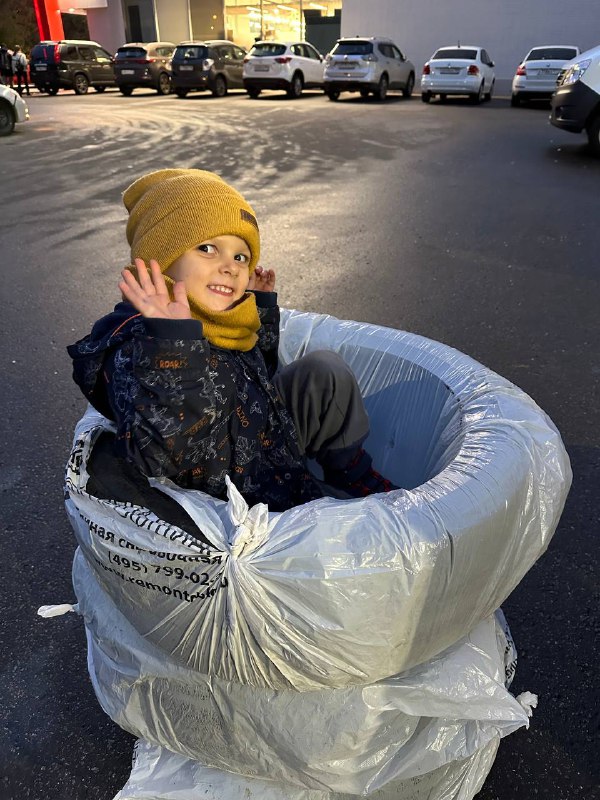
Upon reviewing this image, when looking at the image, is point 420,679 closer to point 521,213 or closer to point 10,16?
point 521,213

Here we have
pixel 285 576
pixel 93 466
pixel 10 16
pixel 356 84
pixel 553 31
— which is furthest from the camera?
pixel 10 16

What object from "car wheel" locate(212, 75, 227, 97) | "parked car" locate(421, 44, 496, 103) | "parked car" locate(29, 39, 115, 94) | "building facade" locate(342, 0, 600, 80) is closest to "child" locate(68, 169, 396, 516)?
"parked car" locate(421, 44, 496, 103)

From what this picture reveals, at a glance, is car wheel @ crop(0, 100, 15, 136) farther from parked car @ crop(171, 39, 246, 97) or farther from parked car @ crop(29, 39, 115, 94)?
parked car @ crop(29, 39, 115, 94)

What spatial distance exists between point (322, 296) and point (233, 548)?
3114 millimetres

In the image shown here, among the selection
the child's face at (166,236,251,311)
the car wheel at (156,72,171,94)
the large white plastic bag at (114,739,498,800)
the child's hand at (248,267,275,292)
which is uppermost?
the child's face at (166,236,251,311)

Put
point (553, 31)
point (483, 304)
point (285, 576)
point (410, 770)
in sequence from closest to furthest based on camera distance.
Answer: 1. point (285, 576)
2. point (410, 770)
3. point (483, 304)
4. point (553, 31)

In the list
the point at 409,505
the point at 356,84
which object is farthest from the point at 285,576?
the point at 356,84

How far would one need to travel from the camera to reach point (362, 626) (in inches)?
44.2

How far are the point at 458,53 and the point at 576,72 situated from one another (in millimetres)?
8738

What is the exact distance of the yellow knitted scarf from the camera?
Result: 157 centimetres

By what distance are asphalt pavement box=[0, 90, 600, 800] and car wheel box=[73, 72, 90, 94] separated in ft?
35.2

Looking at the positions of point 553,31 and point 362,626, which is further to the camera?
point 553,31

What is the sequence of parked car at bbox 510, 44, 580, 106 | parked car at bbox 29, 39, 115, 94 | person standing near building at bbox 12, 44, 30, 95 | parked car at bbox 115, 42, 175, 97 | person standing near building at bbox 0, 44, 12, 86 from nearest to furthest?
1. parked car at bbox 510, 44, 580, 106
2. person standing near building at bbox 0, 44, 12, 86
3. parked car at bbox 115, 42, 175, 97
4. parked car at bbox 29, 39, 115, 94
5. person standing near building at bbox 12, 44, 30, 95

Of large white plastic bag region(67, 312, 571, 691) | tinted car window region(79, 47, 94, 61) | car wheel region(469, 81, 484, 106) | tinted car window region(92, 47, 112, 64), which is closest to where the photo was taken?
large white plastic bag region(67, 312, 571, 691)
